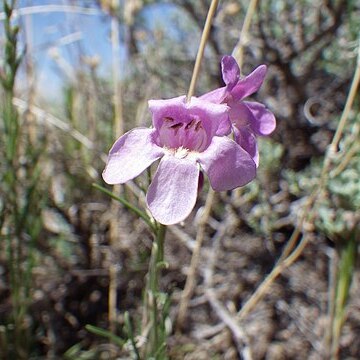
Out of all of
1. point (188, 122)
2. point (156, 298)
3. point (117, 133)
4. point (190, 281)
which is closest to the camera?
point (188, 122)

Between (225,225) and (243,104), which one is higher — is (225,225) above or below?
below

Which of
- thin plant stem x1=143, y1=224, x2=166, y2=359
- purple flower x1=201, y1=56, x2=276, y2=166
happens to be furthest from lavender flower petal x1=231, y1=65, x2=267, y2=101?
thin plant stem x1=143, y1=224, x2=166, y2=359

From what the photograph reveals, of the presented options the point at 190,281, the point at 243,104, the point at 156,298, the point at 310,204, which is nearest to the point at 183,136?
the point at 243,104

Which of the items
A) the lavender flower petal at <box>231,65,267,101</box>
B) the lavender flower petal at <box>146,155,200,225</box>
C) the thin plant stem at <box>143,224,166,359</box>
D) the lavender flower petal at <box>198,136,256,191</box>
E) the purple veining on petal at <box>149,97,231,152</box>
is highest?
the lavender flower petal at <box>231,65,267,101</box>

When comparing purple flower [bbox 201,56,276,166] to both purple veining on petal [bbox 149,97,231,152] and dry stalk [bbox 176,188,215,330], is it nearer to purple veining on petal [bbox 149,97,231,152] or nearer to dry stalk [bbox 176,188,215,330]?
purple veining on petal [bbox 149,97,231,152]

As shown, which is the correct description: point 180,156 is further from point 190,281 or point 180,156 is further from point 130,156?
point 190,281
